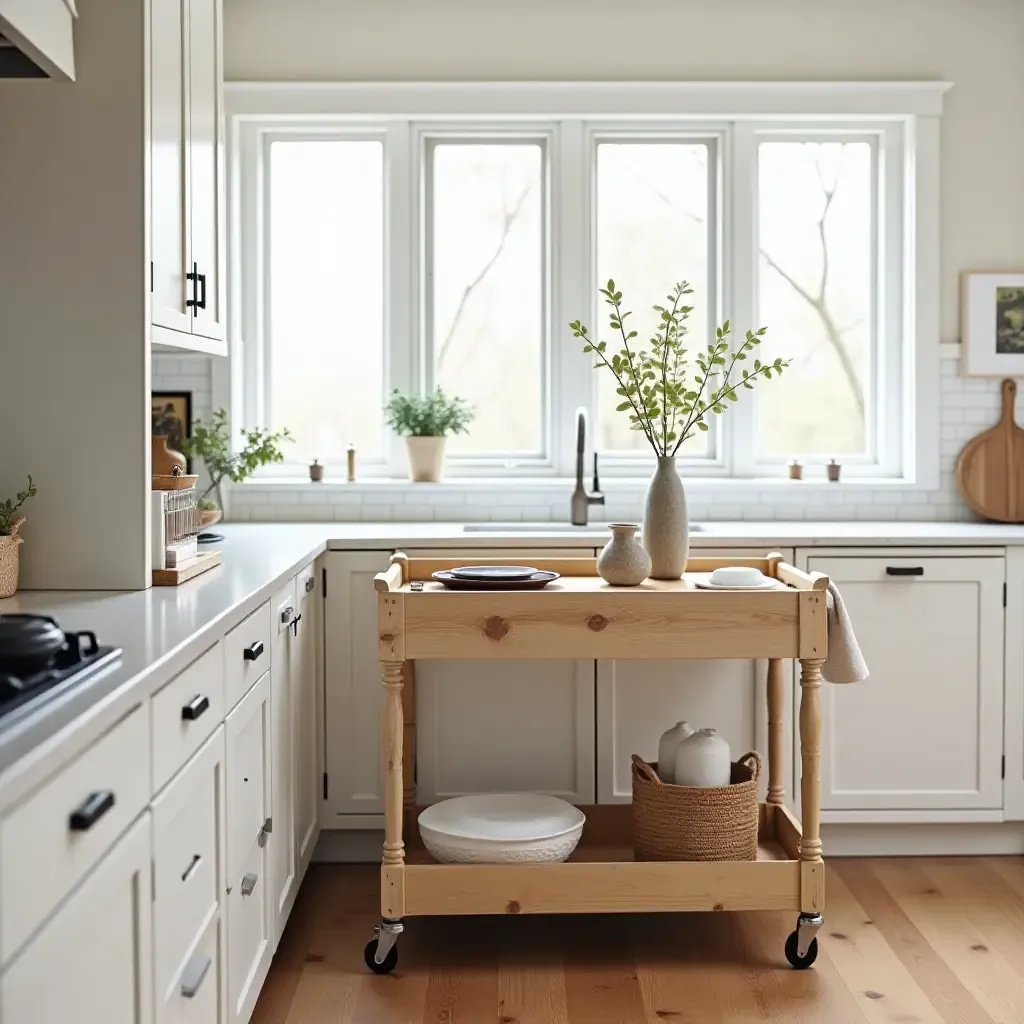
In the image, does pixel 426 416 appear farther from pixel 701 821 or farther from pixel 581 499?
pixel 701 821

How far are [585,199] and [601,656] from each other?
6.71 feet

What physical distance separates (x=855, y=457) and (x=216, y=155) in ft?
8.17

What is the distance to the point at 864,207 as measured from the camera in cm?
441

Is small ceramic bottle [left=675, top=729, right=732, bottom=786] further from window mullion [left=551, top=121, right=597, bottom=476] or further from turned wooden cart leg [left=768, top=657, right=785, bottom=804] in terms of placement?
window mullion [left=551, top=121, right=597, bottom=476]

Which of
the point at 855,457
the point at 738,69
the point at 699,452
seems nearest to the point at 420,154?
the point at 738,69

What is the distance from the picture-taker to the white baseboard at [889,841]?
379cm

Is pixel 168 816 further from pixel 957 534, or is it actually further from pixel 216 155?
pixel 957 534

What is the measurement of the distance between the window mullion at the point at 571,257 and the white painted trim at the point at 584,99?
0.14 metres

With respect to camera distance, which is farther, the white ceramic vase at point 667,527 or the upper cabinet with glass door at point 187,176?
the white ceramic vase at point 667,527

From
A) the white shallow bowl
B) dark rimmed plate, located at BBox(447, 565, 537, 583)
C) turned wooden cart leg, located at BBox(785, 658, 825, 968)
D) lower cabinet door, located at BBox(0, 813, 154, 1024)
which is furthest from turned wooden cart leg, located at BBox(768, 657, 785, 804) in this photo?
lower cabinet door, located at BBox(0, 813, 154, 1024)

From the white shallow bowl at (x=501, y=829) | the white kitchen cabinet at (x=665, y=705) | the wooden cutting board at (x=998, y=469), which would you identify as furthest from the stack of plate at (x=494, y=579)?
the wooden cutting board at (x=998, y=469)

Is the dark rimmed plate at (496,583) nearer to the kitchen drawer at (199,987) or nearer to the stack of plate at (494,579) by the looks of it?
the stack of plate at (494,579)

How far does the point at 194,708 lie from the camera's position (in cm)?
194

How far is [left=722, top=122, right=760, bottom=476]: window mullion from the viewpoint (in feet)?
14.2
